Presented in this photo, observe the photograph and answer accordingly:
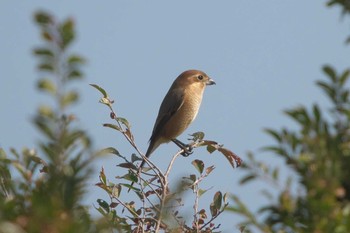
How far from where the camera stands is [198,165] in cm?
534

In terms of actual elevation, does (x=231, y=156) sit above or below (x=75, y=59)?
above

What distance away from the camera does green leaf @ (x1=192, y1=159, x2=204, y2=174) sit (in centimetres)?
532

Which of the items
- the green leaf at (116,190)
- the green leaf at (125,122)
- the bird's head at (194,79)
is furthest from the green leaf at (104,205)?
the bird's head at (194,79)

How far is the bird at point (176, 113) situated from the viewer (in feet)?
31.0

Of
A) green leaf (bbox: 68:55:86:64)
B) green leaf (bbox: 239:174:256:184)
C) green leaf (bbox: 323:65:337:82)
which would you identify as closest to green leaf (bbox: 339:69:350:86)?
green leaf (bbox: 323:65:337:82)

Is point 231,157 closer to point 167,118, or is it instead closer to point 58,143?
point 167,118

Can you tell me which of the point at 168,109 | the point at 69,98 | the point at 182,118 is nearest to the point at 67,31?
the point at 69,98

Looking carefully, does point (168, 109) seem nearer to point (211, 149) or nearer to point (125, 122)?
point (211, 149)

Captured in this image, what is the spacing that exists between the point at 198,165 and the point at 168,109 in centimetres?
431

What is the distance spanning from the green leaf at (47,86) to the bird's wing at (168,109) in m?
7.64

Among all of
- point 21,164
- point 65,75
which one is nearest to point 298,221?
point 65,75

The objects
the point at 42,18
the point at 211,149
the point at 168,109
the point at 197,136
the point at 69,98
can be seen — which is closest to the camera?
the point at 42,18

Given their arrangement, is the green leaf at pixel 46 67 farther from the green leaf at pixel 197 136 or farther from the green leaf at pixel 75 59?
the green leaf at pixel 197 136

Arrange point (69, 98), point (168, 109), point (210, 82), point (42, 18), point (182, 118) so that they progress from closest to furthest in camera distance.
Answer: point (42, 18) < point (69, 98) < point (182, 118) < point (168, 109) < point (210, 82)
